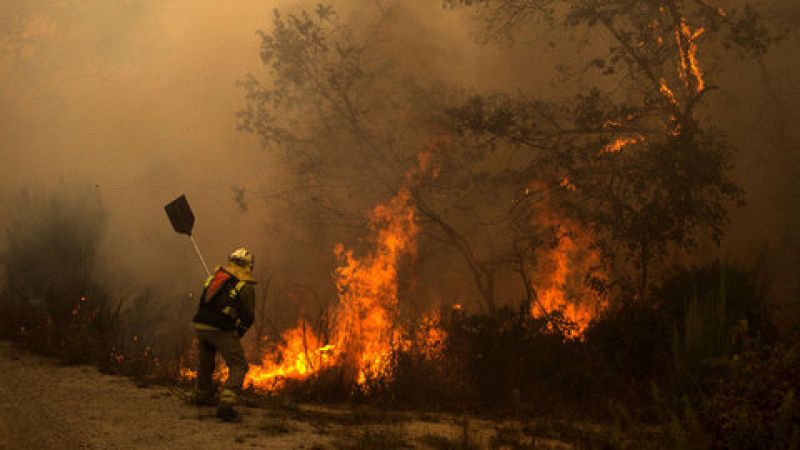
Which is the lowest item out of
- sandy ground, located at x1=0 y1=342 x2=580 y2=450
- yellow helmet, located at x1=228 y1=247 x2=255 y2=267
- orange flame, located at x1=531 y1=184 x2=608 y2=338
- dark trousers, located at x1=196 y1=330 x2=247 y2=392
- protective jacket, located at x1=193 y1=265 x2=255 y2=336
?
sandy ground, located at x1=0 y1=342 x2=580 y2=450

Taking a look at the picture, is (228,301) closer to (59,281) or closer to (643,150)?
(59,281)

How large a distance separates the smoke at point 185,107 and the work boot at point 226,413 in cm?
1128

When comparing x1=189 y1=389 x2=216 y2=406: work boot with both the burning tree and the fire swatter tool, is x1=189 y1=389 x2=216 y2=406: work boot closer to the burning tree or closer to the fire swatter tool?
the fire swatter tool

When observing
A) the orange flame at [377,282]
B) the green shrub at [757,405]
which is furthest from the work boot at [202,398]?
the green shrub at [757,405]

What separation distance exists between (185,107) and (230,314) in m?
18.2

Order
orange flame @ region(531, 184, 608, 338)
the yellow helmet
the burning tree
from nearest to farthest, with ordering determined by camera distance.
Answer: the yellow helmet → the burning tree → orange flame @ region(531, 184, 608, 338)

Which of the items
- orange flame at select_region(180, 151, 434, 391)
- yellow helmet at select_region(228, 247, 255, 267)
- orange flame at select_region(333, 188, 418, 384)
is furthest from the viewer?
orange flame at select_region(333, 188, 418, 384)

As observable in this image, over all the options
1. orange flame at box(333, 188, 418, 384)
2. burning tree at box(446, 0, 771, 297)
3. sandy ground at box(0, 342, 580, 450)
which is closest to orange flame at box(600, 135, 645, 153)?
burning tree at box(446, 0, 771, 297)

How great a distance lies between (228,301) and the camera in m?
7.19

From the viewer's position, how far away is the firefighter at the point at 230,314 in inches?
283

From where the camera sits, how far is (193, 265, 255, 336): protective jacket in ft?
23.6

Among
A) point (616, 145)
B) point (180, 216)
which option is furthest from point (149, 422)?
point (616, 145)

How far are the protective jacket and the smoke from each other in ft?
35.8

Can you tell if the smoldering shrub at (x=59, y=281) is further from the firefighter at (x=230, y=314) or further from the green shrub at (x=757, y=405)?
the green shrub at (x=757, y=405)
